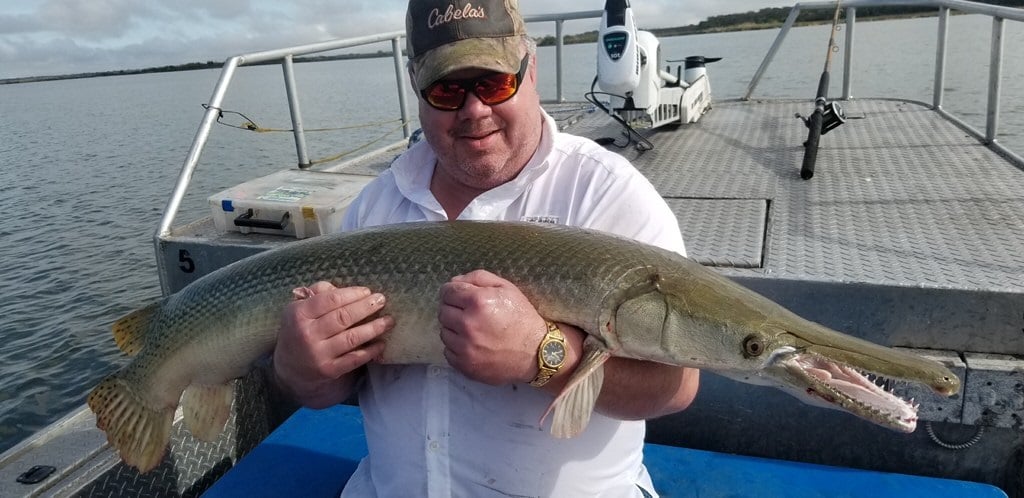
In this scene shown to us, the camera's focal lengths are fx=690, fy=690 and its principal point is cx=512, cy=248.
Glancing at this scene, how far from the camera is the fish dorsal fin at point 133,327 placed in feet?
8.74

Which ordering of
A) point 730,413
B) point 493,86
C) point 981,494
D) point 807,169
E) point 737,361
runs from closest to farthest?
1. point 737,361
2. point 493,86
3. point 981,494
4. point 730,413
5. point 807,169

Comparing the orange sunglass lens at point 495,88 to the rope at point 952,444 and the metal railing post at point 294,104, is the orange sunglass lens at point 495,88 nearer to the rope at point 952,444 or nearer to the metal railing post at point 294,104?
the rope at point 952,444

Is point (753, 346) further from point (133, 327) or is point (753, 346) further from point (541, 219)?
point (133, 327)

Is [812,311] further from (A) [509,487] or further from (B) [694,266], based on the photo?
(A) [509,487]

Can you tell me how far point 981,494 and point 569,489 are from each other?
181cm

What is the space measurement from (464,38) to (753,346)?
1401 millimetres

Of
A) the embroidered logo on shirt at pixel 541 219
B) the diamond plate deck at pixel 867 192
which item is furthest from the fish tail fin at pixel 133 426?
the diamond plate deck at pixel 867 192

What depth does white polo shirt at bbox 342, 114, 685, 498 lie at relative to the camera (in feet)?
7.20

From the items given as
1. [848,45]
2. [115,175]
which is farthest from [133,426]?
[115,175]

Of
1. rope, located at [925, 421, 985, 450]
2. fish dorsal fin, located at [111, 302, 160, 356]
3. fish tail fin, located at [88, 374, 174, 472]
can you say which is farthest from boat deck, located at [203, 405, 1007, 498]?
fish dorsal fin, located at [111, 302, 160, 356]

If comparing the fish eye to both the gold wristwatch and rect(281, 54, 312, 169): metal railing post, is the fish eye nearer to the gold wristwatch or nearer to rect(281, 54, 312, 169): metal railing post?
the gold wristwatch

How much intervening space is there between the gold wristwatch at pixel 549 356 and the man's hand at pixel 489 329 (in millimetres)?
15

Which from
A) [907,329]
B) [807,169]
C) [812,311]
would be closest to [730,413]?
[812,311]

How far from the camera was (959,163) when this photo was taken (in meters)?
5.41
